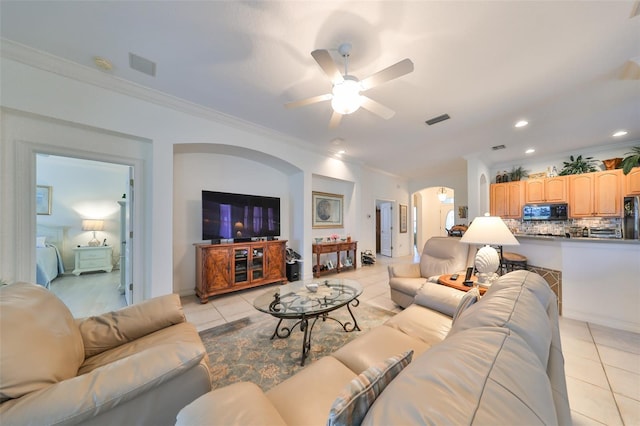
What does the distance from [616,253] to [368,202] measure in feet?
13.9

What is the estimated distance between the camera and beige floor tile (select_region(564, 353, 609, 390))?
5.36 feet

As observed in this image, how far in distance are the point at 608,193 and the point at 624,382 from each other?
4.35m

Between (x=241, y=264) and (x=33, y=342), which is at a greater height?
(x=33, y=342)

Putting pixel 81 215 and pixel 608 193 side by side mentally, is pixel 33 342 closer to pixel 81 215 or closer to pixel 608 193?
pixel 81 215

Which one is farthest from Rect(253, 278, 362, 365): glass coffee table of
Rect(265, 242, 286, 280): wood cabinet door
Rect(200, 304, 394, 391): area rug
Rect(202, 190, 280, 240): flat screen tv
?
Rect(202, 190, 280, 240): flat screen tv

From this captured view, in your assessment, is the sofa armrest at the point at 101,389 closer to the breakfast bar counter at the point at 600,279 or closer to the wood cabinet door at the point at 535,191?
the breakfast bar counter at the point at 600,279

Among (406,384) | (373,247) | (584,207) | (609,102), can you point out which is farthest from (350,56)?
(584,207)

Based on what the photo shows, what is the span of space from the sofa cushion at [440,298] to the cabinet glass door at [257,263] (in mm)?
2653

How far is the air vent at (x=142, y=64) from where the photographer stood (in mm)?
2041

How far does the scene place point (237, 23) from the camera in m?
1.68

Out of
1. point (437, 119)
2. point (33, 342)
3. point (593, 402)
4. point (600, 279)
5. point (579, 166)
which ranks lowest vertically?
point (593, 402)

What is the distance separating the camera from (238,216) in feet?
12.0

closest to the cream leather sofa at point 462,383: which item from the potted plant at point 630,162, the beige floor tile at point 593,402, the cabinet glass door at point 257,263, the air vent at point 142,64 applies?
the beige floor tile at point 593,402

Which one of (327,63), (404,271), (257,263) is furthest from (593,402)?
(257,263)
